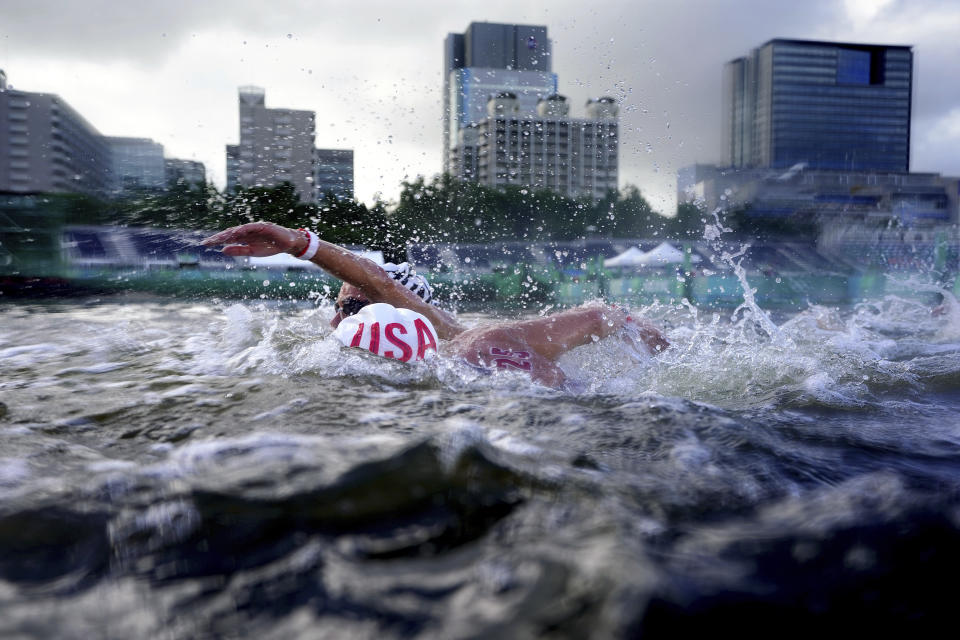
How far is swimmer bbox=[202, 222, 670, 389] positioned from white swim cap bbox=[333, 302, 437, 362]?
0.73 feet

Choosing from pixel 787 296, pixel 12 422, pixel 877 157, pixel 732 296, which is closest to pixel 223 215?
pixel 12 422

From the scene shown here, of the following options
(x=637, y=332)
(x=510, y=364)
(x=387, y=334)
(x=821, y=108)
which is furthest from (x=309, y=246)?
(x=821, y=108)

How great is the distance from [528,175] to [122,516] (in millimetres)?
14660

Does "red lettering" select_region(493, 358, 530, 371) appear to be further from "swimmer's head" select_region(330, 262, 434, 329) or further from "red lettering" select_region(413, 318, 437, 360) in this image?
"swimmer's head" select_region(330, 262, 434, 329)

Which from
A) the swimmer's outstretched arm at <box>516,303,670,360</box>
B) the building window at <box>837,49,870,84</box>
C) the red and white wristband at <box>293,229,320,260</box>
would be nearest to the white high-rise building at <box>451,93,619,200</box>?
the swimmer's outstretched arm at <box>516,303,670,360</box>

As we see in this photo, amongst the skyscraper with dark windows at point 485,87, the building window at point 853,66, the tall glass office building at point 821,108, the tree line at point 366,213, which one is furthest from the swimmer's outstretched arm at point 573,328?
the building window at point 853,66

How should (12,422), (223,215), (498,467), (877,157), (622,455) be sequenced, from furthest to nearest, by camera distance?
(877,157), (223,215), (12,422), (622,455), (498,467)

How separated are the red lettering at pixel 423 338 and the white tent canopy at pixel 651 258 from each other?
16.1 meters

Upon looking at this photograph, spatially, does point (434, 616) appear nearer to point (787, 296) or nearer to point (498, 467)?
point (498, 467)

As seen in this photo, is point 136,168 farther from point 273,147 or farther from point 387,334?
point 387,334

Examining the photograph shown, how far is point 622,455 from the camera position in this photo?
190 centimetres

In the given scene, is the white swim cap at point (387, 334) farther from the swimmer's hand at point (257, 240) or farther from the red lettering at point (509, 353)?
the swimmer's hand at point (257, 240)

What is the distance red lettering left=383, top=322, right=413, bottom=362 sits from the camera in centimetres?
324

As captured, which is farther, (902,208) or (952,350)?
(902,208)
